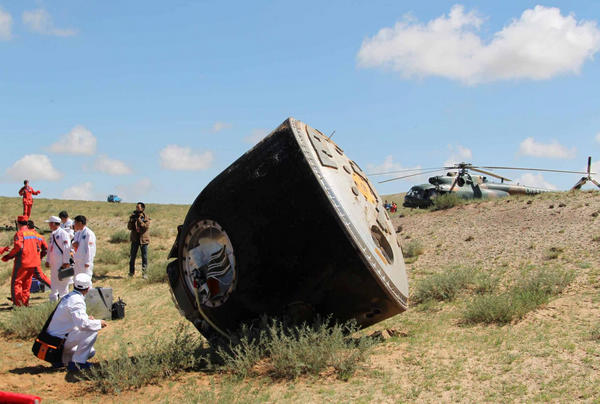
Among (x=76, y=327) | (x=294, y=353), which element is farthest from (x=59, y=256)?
(x=294, y=353)

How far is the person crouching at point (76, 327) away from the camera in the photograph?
6230 millimetres

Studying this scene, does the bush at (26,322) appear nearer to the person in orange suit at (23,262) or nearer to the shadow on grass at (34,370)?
the person in orange suit at (23,262)

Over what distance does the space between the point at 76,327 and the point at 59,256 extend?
167 inches

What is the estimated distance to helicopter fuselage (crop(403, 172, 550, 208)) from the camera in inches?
944

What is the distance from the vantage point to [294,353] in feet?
17.6

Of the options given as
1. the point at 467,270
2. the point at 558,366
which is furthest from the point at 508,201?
the point at 558,366

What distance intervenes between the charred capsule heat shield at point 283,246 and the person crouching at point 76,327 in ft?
3.91

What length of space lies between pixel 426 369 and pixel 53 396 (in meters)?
3.69

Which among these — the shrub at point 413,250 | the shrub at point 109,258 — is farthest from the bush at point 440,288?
the shrub at point 109,258

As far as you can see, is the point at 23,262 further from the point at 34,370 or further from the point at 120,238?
the point at 120,238

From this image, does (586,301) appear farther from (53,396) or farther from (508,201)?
(508,201)

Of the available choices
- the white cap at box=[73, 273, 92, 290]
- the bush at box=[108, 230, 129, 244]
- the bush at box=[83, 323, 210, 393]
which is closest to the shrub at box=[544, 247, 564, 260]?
the bush at box=[83, 323, 210, 393]

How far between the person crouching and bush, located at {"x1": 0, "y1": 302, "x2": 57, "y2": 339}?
220 cm

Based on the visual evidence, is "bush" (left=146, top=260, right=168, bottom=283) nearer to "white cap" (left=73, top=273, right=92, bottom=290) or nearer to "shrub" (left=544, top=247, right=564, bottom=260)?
"white cap" (left=73, top=273, right=92, bottom=290)
